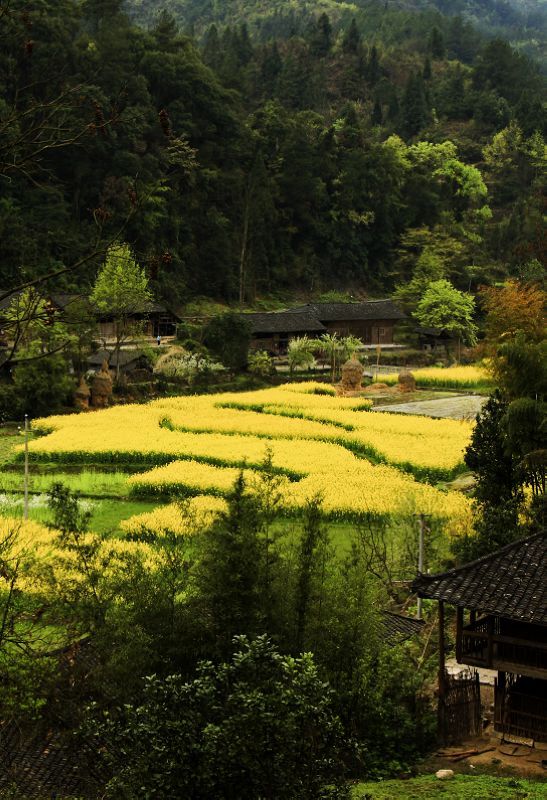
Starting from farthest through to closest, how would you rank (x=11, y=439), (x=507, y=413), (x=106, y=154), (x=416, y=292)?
(x=416, y=292)
(x=106, y=154)
(x=11, y=439)
(x=507, y=413)

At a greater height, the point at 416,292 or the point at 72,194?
the point at 72,194

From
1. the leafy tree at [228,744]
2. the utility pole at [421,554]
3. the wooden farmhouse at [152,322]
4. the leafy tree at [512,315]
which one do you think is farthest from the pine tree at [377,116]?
the leafy tree at [228,744]

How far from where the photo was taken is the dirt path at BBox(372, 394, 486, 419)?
130 feet

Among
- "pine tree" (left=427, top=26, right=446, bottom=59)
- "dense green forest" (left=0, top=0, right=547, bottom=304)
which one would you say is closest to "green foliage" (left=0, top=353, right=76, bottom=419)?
"dense green forest" (left=0, top=0, right=547, bottom=304)

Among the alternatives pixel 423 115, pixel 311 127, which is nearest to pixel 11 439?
pixel 311 127

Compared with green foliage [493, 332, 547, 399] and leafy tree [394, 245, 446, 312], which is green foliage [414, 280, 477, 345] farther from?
green foliage [493, 332, 547, 399]

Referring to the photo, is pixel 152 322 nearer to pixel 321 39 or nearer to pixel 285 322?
pixel 285 322

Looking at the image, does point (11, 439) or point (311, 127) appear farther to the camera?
point (311, 127)

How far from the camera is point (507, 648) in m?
12.8

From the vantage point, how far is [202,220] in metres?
67.2

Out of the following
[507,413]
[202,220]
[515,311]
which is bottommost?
[507,413]

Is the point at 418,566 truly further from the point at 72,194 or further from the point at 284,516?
the point at 72,194

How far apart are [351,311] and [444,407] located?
68.7 ft

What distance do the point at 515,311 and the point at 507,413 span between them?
561 inches
